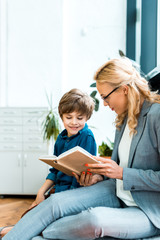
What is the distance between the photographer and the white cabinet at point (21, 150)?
140 inches

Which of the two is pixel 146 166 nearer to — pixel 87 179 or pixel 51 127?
pixel 87 179

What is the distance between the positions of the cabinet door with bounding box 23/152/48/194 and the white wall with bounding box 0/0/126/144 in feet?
3.03

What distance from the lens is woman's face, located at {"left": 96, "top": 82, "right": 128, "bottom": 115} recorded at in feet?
4.91

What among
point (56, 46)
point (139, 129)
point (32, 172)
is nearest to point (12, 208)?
point (32, 172)

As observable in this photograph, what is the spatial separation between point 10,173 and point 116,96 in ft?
8.33

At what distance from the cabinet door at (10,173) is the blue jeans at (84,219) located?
222cm

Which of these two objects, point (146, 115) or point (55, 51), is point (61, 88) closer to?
point (55, 51)

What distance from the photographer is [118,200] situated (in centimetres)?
158

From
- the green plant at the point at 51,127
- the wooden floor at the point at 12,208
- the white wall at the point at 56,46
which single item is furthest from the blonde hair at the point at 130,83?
the white wall at the point at 56,46

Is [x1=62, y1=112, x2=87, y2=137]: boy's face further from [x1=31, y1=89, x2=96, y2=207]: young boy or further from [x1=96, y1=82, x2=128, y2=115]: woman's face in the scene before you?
[x1=96, y1=82, x2=128, y2=115]: woman's face

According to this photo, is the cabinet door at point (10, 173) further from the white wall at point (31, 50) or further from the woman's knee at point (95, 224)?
the woman's knee at point (95, 224)

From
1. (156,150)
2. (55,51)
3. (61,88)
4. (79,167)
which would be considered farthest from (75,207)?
(55,51)

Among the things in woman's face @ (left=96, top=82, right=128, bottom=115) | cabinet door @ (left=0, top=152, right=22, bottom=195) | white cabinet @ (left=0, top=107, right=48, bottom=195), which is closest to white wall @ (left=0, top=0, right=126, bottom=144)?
white cabinet @ (left=0, top=107, right=48, bottom=195)

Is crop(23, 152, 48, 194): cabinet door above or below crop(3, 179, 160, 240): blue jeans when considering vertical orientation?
below
